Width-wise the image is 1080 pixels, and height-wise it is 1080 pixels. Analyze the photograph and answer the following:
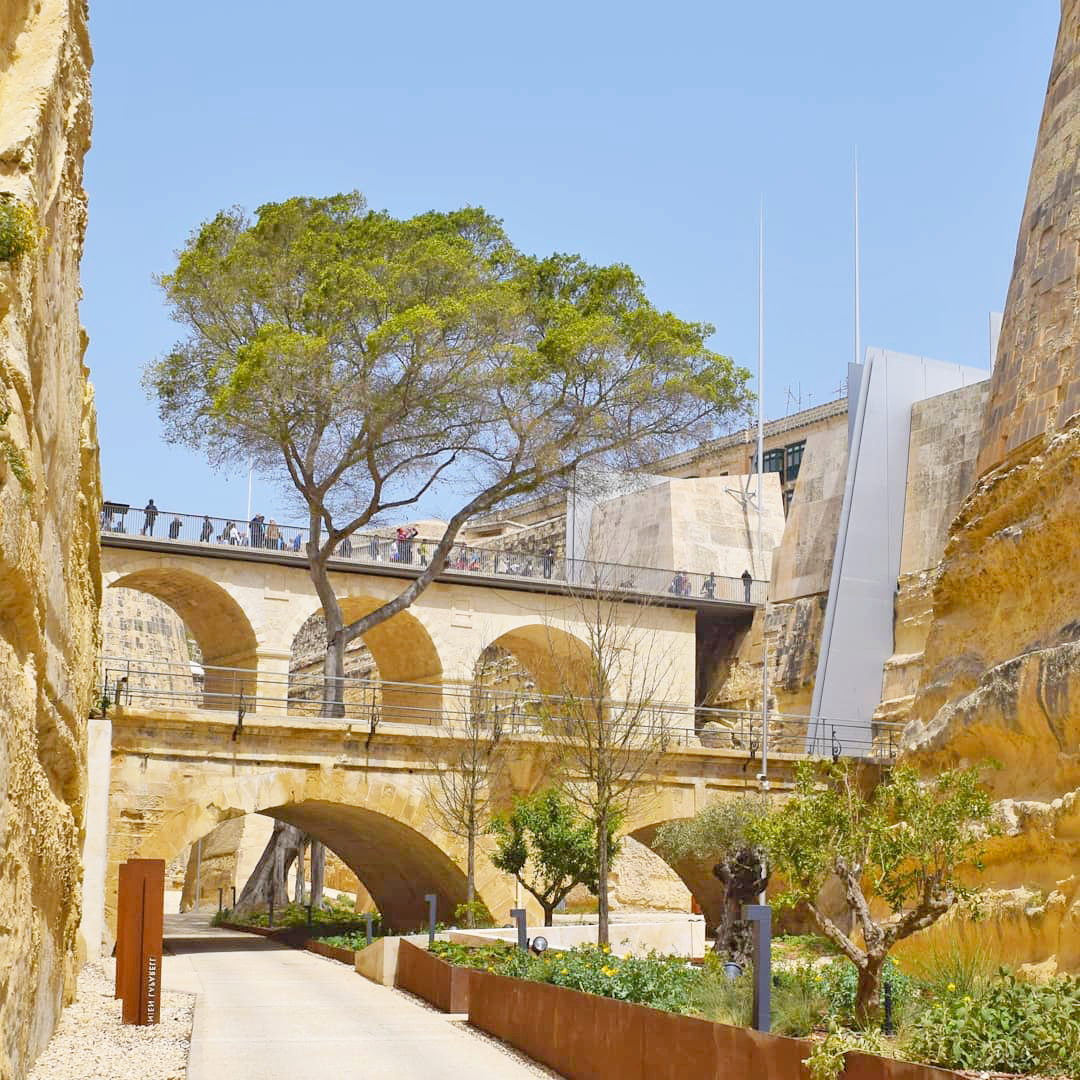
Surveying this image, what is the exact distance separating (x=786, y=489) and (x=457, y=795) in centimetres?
2410

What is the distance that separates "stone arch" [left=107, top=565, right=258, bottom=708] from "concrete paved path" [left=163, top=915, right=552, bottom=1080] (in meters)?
10.4

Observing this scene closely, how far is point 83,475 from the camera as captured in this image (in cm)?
1122

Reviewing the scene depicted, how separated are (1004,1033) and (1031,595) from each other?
28.3ft

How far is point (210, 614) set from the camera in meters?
30.8

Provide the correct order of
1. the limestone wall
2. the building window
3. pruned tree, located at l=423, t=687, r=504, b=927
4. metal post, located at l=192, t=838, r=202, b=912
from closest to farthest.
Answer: pruned tree, located at l=423, t=687, r=504, b=927 → the limestone wall → metal post, located at l=192, t=838, r=202, b=912 → the building window

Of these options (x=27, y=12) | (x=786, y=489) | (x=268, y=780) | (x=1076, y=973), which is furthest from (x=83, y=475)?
(x=786, y=489)

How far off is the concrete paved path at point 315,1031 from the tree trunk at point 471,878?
6.93 ft

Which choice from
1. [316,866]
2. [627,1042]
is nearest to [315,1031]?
[627,1042]

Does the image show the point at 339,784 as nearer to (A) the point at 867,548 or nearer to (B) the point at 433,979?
(B) the point at 433,979

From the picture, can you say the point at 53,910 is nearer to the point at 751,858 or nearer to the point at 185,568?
the point at 751,858

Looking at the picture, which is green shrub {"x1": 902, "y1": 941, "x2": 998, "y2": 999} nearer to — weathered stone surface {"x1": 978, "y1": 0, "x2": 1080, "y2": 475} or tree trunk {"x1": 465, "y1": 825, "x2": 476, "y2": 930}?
weathered stone surface {"x1": 978, "y1": 0, "x2": 1080, "y2": 475}

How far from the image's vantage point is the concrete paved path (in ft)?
35.0

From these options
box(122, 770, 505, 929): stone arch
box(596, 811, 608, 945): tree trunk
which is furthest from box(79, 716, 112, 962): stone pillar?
box(596, 811, 608, 945): tree trunk

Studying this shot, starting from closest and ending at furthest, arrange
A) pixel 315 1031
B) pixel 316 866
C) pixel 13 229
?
1. pixel 13 229
2. pixel 315 1031
3. pixel 316 866
